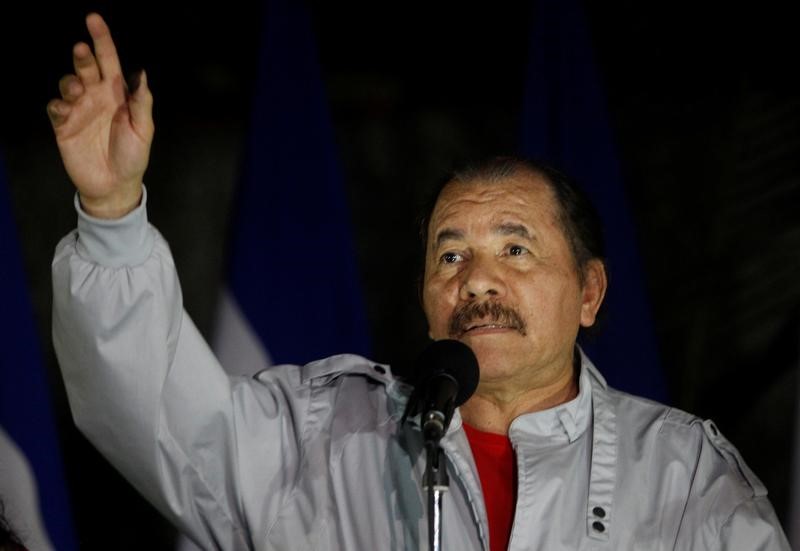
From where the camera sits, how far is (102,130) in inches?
82.0

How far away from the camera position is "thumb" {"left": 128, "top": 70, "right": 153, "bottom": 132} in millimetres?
2072

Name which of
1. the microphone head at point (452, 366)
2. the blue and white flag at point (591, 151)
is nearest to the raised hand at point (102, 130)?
the microphone head at point (452, 366)

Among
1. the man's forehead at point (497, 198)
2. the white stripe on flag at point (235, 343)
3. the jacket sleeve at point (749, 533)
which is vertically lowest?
the jacket sleeve at point (749, 533)

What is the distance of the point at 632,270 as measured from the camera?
3.59 m

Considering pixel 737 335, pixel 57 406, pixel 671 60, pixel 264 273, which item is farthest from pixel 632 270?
pixel 57 406

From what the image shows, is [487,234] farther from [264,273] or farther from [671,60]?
[671,60]

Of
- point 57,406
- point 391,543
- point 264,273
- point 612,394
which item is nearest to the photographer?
point 391,543

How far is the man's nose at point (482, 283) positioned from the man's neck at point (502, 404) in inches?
7.0

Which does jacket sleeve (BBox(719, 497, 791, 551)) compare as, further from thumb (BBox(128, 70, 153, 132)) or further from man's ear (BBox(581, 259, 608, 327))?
thumb (BBox(128, 70, 153, 132))

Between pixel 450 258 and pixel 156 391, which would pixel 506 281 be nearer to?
pixel 450 258

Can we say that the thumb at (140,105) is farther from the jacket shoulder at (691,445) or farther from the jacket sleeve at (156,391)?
the jacket shoulder at (691,445)

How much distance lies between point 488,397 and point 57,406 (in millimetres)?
1688

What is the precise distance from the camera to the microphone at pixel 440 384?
1.84 meters

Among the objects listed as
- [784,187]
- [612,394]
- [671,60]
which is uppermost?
[671,60]
